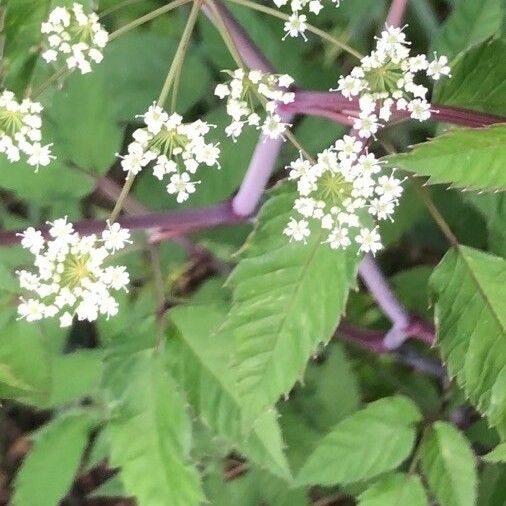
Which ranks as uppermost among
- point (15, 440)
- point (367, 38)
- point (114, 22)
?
point (114, 22)

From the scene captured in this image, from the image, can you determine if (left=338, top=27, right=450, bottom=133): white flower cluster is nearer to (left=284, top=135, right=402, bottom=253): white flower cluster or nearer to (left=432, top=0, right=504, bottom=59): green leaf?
(left=284, top=135, right=402, bottom=253): white flower cluster

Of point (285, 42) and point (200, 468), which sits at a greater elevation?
point (285, 42)

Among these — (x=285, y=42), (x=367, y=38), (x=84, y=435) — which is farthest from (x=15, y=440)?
(x=367, y=38)

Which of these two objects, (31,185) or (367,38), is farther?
(367,38)

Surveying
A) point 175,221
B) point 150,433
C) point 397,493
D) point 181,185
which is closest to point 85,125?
point 175,221

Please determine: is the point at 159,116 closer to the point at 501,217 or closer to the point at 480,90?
the point at 480,90

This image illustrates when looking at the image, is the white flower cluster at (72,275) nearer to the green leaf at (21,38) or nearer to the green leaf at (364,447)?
the green leaf at (21,38)
